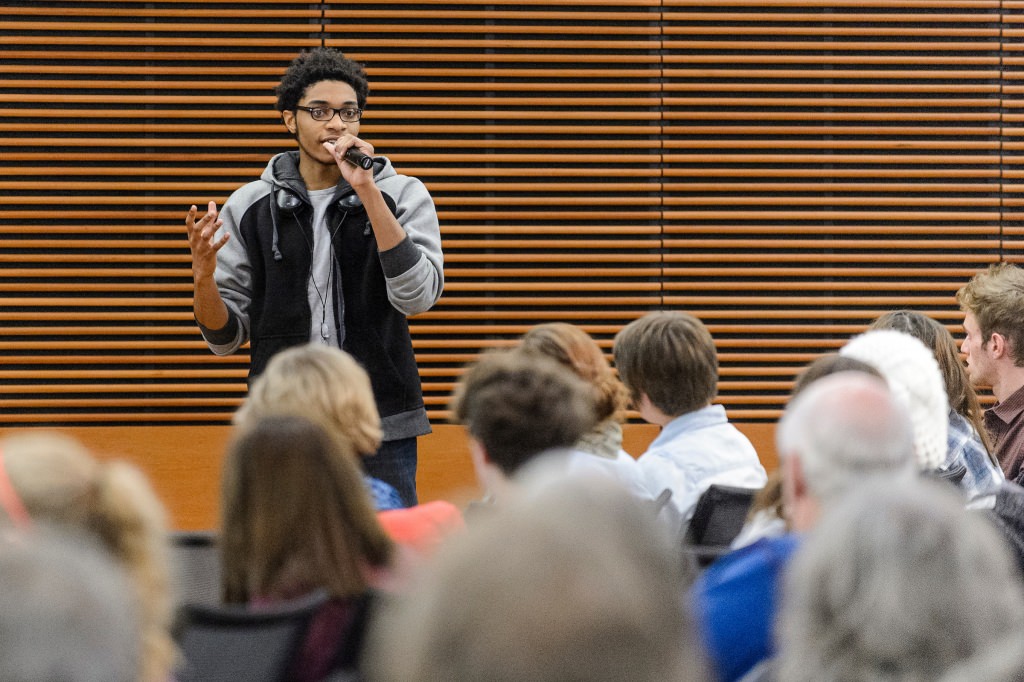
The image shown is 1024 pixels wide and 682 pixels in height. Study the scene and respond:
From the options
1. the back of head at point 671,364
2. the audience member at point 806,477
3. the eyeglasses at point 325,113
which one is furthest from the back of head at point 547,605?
the eyeglasses at point 325,113

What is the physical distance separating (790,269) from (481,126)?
144cm

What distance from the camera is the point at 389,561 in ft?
5.55

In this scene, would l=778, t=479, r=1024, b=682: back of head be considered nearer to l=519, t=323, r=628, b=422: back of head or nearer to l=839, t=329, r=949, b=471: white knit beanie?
l=839, t=329, r=949, b=471: white knit beanie

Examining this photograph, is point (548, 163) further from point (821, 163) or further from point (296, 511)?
point (296, 511)

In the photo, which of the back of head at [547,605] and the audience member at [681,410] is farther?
the audience member at [681,410]

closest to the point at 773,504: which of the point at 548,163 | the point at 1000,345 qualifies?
the point at 1000,345

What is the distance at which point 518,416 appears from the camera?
198 centimetres

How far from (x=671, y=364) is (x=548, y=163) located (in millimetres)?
2247

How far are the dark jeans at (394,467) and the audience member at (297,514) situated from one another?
139 centimetres

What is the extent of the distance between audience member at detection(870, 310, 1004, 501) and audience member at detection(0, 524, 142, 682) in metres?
2.30

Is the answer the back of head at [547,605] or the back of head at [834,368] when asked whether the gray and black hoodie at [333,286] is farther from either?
the back of head at [547,605]

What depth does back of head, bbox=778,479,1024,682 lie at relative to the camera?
Answer: 39.8 inches

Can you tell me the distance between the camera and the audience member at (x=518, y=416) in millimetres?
1979

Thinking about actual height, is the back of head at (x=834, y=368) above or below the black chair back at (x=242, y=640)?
above
